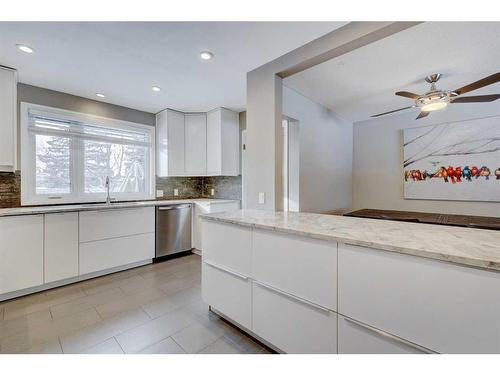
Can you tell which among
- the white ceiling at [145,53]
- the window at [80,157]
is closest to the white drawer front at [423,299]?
the white ceiling at [145,53]

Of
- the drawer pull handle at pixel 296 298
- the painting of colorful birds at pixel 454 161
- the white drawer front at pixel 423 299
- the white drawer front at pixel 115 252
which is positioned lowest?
the white drawer front at pixel 115 252

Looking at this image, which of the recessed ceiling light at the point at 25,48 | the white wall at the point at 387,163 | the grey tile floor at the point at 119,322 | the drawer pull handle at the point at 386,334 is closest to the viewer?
the drawer pull handle at the point at 386,334

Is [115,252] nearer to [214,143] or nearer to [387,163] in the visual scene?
[214,143]

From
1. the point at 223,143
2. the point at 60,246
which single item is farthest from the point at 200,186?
the point at 60,246

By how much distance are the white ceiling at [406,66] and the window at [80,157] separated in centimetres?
265

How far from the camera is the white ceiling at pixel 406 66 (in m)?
1.76

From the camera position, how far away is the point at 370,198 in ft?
13.7

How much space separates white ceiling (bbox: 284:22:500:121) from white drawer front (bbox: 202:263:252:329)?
2.20 meters

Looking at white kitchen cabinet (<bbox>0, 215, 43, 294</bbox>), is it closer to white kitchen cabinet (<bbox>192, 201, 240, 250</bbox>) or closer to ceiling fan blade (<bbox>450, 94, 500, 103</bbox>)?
white kitchen cabinet (<bbox>192, 201, 240, 250</bbox>)

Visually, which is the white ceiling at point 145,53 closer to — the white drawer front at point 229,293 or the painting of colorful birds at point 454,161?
the white drawer front at point 229,293

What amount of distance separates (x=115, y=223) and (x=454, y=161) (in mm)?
4906

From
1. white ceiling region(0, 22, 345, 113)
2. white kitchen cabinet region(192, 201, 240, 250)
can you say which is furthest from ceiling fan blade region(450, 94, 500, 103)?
white kitchen cabinet region(192, 201, 240, 250)
